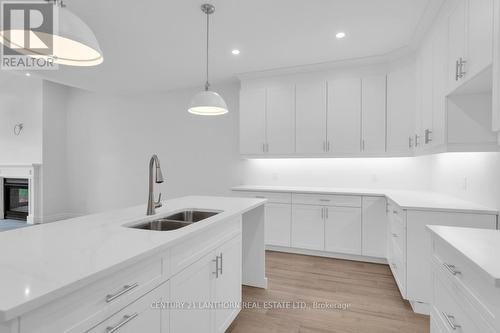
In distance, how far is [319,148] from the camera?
389 cm

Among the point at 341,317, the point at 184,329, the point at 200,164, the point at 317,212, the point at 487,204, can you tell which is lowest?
the point at 341,317

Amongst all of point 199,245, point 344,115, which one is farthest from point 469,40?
point 199,245

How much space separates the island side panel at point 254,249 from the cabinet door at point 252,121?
65.7 inches

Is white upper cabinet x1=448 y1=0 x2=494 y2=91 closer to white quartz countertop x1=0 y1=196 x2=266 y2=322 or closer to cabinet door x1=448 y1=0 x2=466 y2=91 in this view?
cabinet door x1=448 y1=0 x2=466 y2=91

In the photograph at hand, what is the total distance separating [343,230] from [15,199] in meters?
7.16

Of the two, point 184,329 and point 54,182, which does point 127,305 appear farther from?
point 54,182

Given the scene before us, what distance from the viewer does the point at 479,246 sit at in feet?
3.81

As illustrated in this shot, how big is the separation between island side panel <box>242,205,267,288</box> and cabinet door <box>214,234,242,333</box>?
0.62 metres

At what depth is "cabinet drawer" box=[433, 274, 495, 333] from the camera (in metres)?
1.01

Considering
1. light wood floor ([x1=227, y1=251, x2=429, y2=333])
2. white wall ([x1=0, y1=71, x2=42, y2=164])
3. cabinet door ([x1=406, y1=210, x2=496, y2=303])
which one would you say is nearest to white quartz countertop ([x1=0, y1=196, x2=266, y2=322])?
light wood floor ([x1=227, y1=251, x2=429, y2=333])

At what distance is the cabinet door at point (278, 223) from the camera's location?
382cm

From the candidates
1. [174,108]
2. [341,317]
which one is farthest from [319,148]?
[174,108]

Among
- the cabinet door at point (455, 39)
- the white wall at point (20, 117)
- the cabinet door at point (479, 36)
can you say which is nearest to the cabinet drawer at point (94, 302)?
the cabinet door at point (479, 36)

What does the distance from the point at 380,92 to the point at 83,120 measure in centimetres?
615
